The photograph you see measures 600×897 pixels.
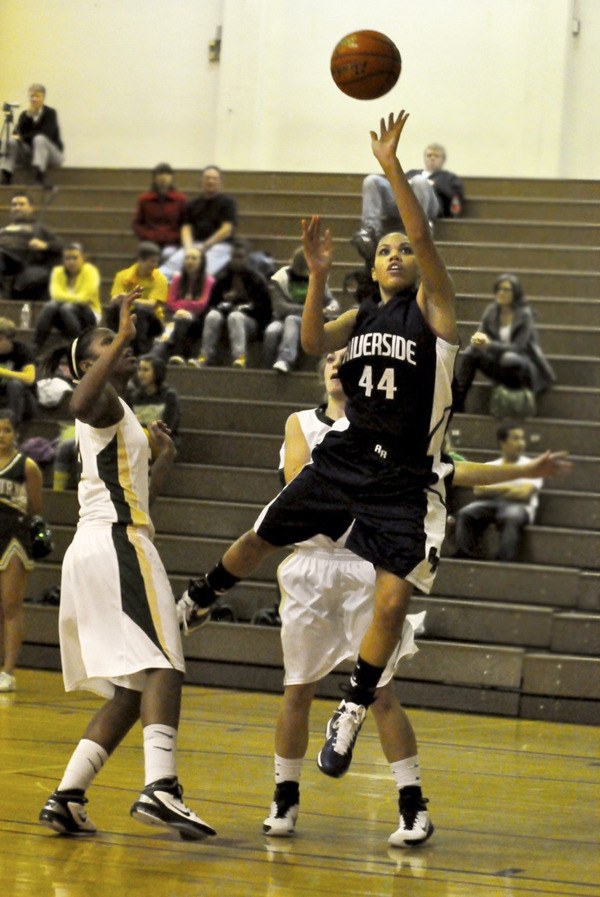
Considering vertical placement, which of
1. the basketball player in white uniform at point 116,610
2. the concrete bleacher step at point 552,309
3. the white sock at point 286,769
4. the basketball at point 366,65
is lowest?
the white sock at point 286,769

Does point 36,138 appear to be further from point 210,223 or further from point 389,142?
point 389,142

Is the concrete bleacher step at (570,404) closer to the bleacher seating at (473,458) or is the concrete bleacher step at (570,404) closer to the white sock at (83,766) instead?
the bleacher seating at (473,458)

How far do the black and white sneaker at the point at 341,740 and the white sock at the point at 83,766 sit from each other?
0.70m

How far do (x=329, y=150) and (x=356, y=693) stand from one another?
451 inches

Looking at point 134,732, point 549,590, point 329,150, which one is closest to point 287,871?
point 134,732

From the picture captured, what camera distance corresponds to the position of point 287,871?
444cm

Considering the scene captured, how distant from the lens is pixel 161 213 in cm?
1362

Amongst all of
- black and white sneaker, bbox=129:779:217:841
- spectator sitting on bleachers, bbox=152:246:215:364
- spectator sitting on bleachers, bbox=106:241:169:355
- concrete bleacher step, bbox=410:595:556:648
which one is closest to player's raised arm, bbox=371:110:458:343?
black and white sneaker, bbox=129:779:217:841

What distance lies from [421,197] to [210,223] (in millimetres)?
2102

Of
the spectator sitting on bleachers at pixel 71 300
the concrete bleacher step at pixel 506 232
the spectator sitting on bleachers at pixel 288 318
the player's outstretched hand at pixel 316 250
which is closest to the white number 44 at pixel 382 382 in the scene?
the player's outstretched hand at pixel 316 250

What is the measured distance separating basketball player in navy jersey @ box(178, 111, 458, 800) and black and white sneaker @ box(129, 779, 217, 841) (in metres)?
0.44

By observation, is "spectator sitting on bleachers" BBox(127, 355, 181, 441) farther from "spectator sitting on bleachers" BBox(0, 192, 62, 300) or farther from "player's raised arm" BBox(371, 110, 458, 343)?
"player's raised arm" BBox(371, 110, 458, 343)

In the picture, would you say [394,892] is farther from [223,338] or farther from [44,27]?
[44,27]

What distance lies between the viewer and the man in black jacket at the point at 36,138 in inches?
599
